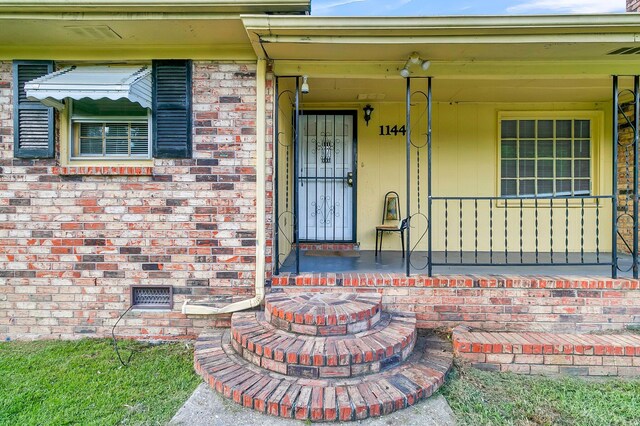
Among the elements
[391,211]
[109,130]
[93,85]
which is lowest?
[391,211]

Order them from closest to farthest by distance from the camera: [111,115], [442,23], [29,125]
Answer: [442,23] < [29,125] < [111,115]

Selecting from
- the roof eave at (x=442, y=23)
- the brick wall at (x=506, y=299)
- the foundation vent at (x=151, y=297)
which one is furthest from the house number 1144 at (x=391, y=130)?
the foundation vent at (x=151, y=297)

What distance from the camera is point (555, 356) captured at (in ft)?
8.70

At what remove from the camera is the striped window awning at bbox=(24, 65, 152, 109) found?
2.80 m

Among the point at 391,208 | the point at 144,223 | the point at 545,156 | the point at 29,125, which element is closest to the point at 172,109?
the point at 144,223

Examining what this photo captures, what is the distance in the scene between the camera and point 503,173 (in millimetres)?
4691

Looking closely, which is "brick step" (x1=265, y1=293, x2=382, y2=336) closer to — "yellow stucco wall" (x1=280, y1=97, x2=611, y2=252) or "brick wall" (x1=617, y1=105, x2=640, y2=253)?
"yellow stucco wall" (x1=280, y1=97, x2=611, y2=252)

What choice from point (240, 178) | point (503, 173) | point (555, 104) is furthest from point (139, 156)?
point (555, 104)

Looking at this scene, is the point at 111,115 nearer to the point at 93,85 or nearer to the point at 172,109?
the point at 93,85

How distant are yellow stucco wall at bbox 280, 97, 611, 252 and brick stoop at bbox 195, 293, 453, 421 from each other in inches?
87.1

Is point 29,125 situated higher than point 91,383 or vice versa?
point 29,125

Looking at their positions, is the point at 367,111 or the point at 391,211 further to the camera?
the point at 391,211

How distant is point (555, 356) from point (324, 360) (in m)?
1.77

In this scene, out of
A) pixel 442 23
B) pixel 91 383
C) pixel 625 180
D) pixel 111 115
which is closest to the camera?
pixel 91 383
